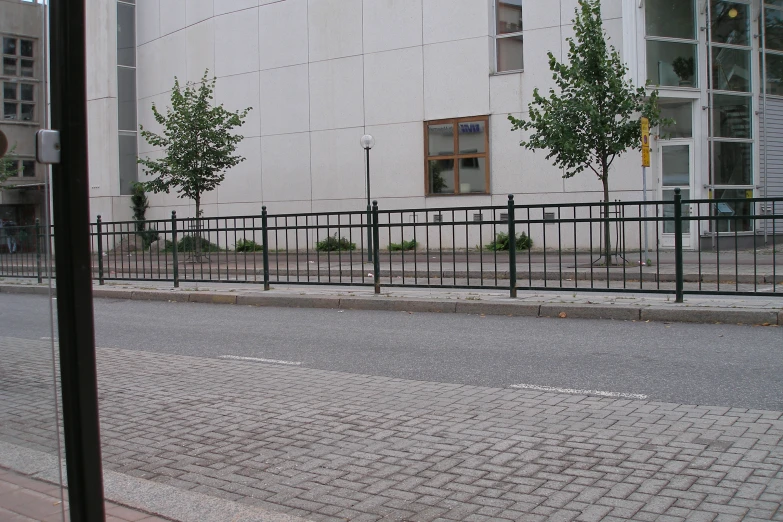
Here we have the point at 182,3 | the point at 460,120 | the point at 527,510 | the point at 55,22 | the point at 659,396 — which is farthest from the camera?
the point at 182,3

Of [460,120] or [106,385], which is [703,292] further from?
[460,120]

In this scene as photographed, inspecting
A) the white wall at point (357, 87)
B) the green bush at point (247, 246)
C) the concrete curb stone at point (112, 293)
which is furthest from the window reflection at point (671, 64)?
the concrete curb stone at point (112, 293)

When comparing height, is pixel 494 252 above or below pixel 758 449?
above

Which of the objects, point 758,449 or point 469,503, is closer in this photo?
point 469,503

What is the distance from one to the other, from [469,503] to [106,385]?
4286mm

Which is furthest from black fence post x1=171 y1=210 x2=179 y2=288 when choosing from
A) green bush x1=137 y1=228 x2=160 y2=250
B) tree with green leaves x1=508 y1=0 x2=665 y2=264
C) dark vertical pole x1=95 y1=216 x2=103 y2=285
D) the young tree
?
the young tree

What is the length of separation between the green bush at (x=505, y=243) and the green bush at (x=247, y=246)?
4.35m

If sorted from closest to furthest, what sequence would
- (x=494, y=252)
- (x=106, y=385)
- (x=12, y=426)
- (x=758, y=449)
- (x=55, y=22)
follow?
(x=55, y=22)
(x=12, y=426)
(x=758, y=449)
(x=106, y=385)
(x=494, y=252)

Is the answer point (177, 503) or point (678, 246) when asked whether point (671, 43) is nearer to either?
point (678, 246)

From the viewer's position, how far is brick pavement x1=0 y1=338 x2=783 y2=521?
393cm

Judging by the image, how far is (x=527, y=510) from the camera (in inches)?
154

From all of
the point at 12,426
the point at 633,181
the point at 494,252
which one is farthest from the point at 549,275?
the point at 633,181

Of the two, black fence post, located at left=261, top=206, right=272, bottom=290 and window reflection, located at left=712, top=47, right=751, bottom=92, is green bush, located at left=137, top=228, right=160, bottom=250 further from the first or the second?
window reflection, located at left=712, top=47, right=751, bottom=92

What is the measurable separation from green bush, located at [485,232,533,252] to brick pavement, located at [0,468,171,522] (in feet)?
29.7
